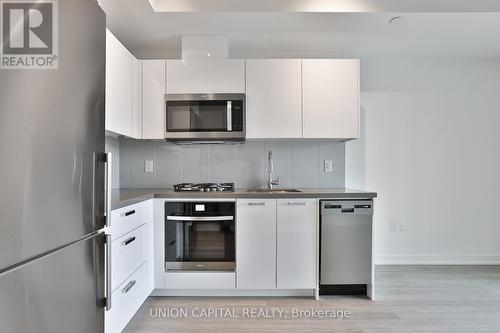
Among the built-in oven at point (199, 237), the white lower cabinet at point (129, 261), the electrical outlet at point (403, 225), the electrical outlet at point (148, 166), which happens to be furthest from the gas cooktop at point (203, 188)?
the electrical outlet at point (403, 225)

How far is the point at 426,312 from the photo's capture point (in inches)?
91.1

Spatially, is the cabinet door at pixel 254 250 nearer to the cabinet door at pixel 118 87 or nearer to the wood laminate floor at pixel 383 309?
the wood laminate floor at pixel 383 309

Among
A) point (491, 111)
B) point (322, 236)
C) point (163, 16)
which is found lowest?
point (322, 236)

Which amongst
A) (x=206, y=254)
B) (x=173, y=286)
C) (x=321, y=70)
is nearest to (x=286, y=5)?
(x=321, y=70)

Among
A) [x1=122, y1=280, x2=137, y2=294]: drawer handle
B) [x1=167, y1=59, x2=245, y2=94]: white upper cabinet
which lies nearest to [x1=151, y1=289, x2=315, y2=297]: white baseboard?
[x1=122, y1=280, x2=137, y2=294]: drawer handle

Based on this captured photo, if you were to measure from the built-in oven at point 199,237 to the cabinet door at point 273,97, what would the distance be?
795 mm

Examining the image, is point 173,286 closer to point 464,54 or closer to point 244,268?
point 244,268

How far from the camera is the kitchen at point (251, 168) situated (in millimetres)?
862

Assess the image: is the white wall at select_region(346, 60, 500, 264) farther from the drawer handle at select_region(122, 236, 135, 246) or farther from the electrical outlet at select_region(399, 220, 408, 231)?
the drawer handle at select_region(122, 236, 135, 246)

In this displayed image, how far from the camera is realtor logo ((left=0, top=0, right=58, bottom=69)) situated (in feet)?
2.34

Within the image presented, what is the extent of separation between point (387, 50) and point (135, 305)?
10.8 ft

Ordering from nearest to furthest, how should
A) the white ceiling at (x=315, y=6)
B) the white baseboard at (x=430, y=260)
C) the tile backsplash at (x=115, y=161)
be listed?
the white ceiling at (x=315, y=6)
the tile backsplash at (x=115, y=161)
the white baseboard at (x=430, y=260)

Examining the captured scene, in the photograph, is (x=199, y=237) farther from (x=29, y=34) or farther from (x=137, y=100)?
(x=29, y=34)

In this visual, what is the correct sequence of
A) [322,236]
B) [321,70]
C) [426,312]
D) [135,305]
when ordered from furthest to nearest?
[321,70], [322,236], [426,312], [135,305]
